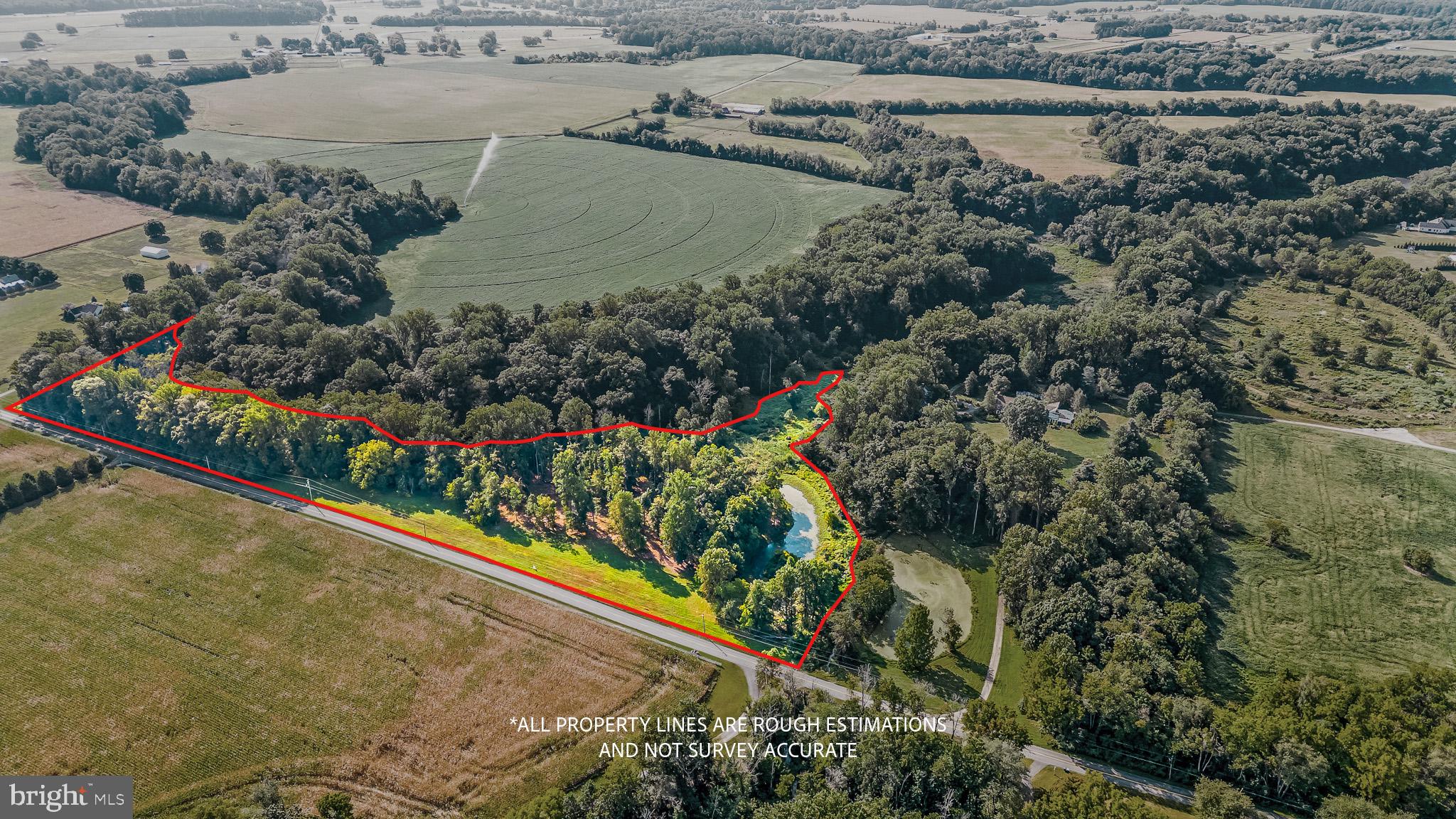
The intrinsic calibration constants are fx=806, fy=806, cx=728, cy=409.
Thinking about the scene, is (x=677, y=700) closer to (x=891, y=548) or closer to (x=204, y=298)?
(x=891, y=548)

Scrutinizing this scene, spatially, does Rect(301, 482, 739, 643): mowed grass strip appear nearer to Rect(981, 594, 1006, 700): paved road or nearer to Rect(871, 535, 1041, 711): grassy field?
Rect(871, 535, 1041, 711): grassy field

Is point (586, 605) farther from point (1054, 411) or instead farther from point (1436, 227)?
point (1436, 227)

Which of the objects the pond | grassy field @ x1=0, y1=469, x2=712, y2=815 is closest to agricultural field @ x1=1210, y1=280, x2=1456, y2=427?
the pond

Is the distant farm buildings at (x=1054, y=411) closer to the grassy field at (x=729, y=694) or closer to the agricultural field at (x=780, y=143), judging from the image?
the grassy field at (x=729, y=694)

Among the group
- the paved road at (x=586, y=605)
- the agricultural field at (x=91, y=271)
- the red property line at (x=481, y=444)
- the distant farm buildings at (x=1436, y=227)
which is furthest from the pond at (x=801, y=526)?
the distant farm buildings at (x=1436, y=227)

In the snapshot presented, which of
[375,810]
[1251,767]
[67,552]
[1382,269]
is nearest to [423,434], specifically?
[67,552]

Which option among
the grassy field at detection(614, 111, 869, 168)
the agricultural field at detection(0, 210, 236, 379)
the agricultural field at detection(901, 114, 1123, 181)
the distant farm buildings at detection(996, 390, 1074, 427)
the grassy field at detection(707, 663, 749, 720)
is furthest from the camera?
the grassy field at detection(614, 111, 869, 168)
